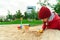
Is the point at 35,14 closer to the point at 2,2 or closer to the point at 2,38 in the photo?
the point at 2,2

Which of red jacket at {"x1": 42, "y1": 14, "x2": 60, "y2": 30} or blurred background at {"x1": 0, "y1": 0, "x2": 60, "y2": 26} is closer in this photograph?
red jacket at {"x1": 42, "y1": 14, "x2": 60, "y2": 30}

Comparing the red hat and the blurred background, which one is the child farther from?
the blurred background

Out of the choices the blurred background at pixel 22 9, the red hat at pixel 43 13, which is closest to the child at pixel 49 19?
the red hat at pixel 43 13

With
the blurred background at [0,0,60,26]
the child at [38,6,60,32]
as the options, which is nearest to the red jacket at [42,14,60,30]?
the child at [38,6,60,32]

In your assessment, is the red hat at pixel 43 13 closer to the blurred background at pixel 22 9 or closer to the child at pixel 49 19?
the child at pixel 49 19

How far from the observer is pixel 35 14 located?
383 cm

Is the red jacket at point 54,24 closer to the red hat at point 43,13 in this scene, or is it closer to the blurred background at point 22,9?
the red hat at point 43,13

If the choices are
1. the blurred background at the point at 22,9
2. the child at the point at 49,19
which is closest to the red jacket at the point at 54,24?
the child at the point at 49,19

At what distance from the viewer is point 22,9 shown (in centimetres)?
405

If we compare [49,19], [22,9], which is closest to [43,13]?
[49,19]

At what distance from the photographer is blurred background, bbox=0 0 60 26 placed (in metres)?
3.83

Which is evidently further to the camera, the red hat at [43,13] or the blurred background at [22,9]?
the blurred background at [22,9]

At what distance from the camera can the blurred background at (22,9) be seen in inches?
151

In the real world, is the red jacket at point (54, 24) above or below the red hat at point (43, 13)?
below
